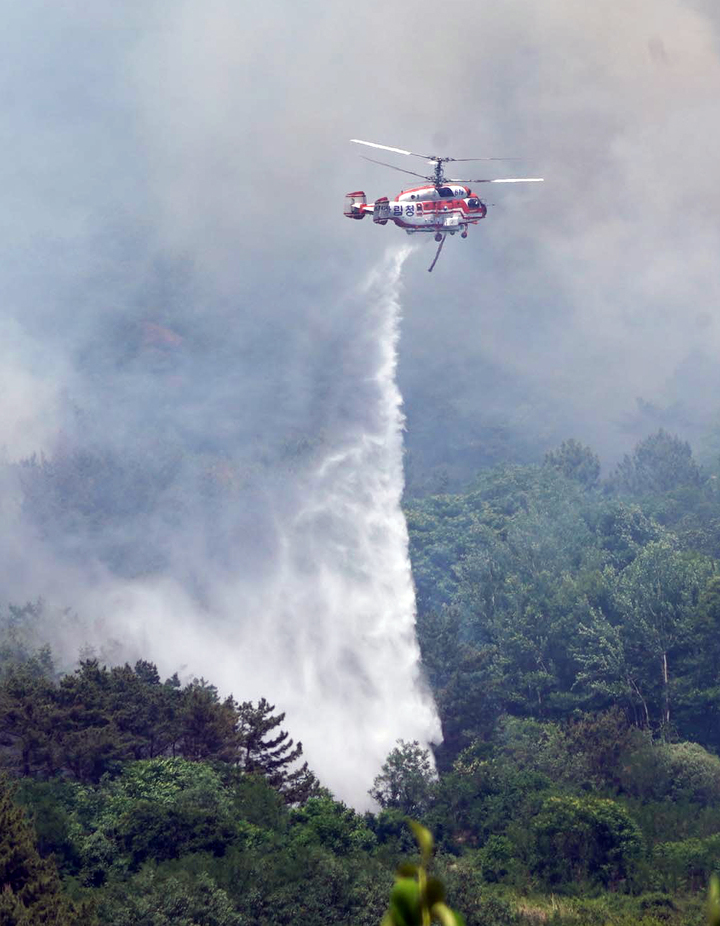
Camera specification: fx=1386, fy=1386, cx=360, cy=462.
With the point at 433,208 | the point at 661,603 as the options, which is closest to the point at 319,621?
the point at 661,603

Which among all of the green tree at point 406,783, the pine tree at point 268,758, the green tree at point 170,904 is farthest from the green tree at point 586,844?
the green tree at point 170,904

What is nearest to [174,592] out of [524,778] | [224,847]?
[524,778]

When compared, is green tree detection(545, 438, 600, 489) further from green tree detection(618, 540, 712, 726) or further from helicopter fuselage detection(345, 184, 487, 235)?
helicopter fuselage detection(345, 184, 487, 235)

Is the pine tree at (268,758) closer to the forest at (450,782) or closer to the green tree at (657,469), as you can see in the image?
the forest at (450,782)

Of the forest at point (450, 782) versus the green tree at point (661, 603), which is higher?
the green tree at point (661, 603)

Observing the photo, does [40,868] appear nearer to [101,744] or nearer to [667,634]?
[101,744]

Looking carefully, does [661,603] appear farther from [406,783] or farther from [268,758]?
[268,758]
